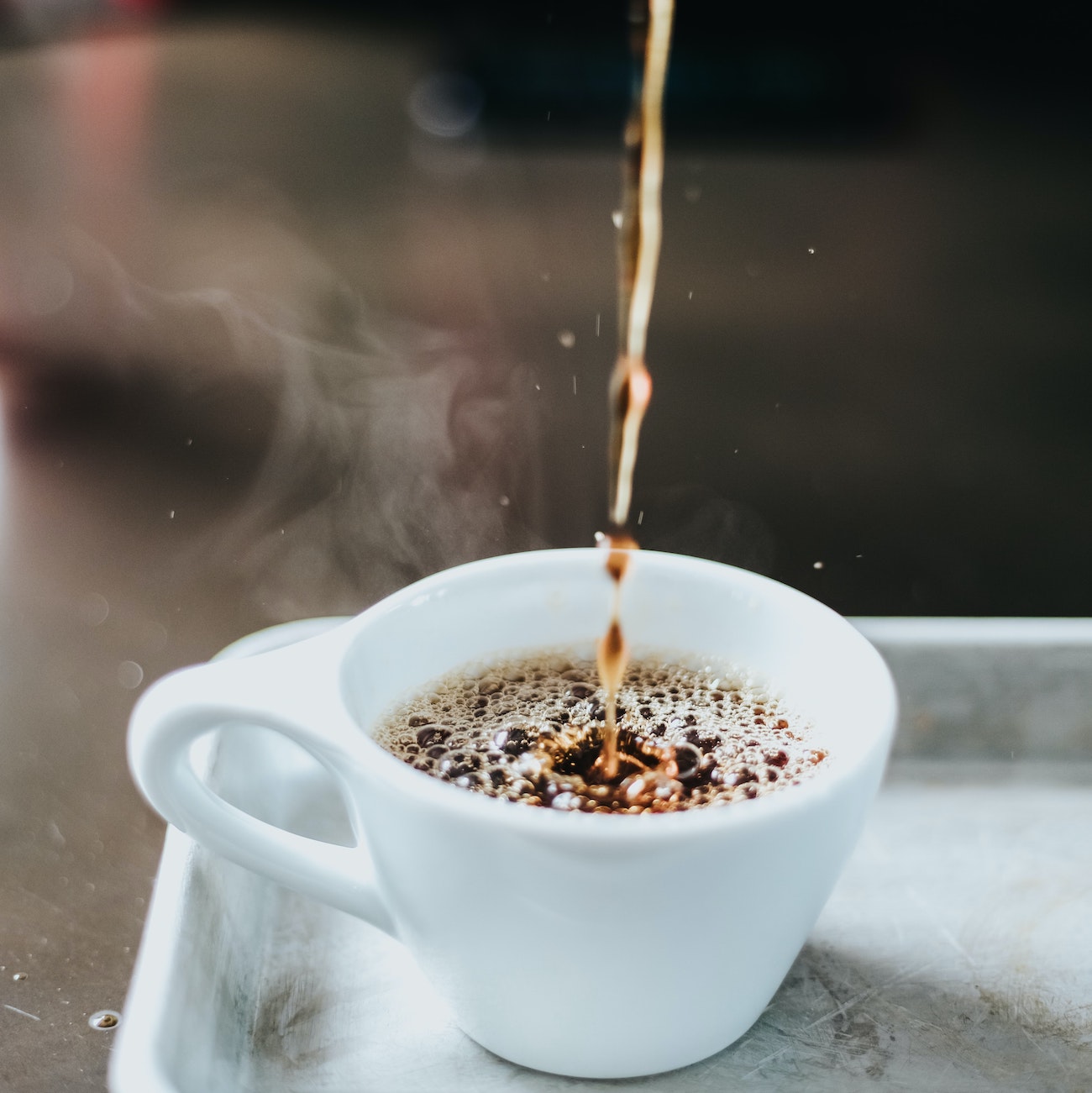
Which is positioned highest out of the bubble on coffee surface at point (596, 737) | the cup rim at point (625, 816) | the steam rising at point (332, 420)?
the cup rim at point (625, 816)

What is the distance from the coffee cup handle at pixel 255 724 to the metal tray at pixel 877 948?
0.06 m

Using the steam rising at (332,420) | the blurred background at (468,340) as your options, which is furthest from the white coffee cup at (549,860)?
the steam rising at (332,420)

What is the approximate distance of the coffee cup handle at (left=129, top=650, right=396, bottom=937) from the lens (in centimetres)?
53

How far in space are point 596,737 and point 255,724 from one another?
0.19m

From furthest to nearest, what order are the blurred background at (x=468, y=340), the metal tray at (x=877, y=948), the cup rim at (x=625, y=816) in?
the blurred background at (x=468, y=340) → the metal tray at (x=877, y=948) → the cup rim at (x=625, y=816)

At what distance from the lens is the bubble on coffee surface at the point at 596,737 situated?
61cm

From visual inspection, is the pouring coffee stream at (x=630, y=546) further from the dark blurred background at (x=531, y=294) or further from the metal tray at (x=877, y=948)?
the dark blurred background at (x=531, y=294)

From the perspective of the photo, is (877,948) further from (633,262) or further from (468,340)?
(468,340)

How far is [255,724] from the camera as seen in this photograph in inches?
21.4

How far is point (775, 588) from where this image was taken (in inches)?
26.3

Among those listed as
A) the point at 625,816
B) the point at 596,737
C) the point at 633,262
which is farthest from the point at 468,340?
the point at 625,816

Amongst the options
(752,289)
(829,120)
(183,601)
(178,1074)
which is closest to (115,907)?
(178,1074)

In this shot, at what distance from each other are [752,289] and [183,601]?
4.93 ft

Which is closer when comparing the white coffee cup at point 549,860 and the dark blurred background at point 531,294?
the white coffee cup at point 549,860
